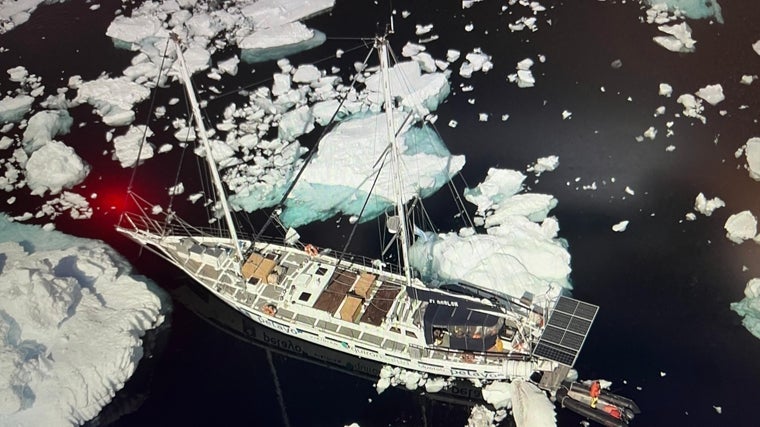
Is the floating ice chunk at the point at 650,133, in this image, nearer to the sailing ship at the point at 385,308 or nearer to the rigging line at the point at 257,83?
the sailing ship at the point at 385,308

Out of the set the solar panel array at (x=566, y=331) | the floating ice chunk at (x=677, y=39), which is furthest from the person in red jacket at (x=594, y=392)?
the floating ice chunk at (x=677, y=39)

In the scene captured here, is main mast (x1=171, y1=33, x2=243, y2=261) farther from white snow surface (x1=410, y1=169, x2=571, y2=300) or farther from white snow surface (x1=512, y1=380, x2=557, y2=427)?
white snow surface (x1=512, y1=380, x2=557, y2=427)

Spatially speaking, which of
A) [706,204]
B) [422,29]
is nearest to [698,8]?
[706,204]

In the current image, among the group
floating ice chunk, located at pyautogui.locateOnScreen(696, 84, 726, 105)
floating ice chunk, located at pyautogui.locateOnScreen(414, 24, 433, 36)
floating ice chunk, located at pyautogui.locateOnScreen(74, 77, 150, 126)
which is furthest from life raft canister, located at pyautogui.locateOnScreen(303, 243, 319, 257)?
floating ice chunk, located at pyautogui.locateOnScreen(696, 84, 726, 105)

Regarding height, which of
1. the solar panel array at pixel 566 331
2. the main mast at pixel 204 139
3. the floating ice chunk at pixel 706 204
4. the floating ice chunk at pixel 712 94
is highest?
the main mast at pixel 204 139

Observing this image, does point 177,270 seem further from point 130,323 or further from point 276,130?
point 276,130

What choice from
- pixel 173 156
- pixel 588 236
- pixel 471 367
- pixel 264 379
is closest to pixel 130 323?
pixel 264 379
